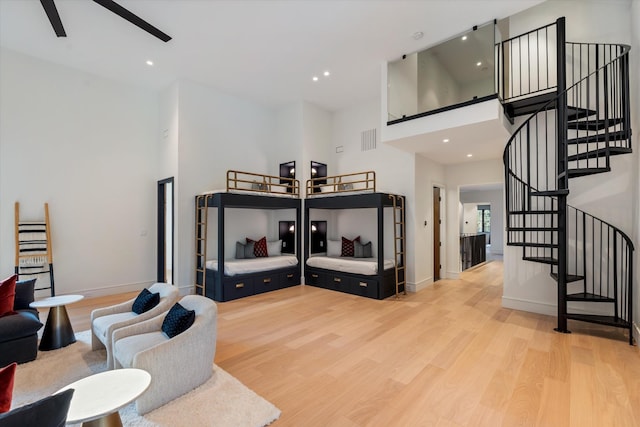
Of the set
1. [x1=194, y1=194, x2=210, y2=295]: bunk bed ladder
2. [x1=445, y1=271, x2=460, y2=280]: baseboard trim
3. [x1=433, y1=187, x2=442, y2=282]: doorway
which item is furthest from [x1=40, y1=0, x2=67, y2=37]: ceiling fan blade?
[x1=445, y1=271, x2=460, y2=280]: baseboard trim

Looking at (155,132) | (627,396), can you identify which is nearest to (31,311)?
(155,132)

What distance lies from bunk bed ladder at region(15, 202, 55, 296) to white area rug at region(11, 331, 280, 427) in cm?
265

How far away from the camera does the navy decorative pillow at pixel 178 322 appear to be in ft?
8.41

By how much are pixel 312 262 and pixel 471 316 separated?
10.9 ft

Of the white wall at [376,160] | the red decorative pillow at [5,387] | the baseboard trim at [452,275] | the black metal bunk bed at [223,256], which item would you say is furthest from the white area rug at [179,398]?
the baseboard trim at [452,275]

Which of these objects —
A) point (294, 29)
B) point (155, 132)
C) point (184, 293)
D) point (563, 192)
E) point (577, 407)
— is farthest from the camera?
point (155, 132)

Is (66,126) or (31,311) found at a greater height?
(66,126)

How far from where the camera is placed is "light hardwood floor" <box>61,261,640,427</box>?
7.34ft

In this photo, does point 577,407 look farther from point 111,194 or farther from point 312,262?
point 111,194

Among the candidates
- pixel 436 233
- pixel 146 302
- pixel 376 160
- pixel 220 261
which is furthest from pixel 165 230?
pixel 436 233

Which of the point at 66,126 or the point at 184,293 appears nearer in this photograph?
the point at 66,126

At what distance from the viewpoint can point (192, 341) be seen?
244cm

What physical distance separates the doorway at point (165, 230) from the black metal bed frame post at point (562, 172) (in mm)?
6717

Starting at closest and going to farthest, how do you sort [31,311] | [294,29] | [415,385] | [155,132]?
[415,385] < [31,311] < [294,29] < [155,132]
